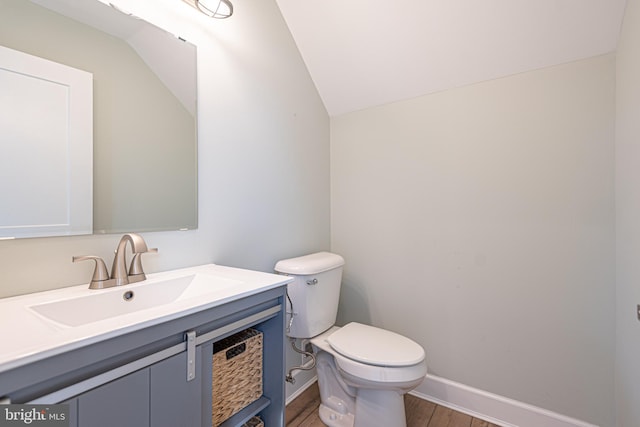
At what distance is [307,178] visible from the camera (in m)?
1.97

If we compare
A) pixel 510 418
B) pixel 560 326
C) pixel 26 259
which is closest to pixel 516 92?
pixel 560 326

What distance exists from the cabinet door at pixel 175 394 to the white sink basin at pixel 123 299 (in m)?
0.21

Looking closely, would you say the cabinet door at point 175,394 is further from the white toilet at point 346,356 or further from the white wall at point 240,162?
the white toilet at point 346,356

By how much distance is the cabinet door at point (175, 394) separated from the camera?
738 mm


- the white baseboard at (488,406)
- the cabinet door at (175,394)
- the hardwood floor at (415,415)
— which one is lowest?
the hardwood floor at (415,415)

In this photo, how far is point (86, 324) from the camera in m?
0.81

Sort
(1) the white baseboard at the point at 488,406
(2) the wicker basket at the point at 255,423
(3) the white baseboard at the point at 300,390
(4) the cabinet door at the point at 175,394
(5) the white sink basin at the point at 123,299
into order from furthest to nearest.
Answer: (3) the white baseboard at the point at 300,390 < (1) the white baseboard at the point at 488,406 < (2) the wicker basket at the point at 255,423 < (5) the white sink basin at the point at 123,299 < (4) the cabinet door at the point at 175,394

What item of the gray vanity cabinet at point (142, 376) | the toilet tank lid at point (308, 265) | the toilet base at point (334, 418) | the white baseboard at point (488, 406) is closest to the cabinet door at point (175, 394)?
the gray vanity cabinet at point (142, 376)

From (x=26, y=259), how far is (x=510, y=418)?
7.29ft

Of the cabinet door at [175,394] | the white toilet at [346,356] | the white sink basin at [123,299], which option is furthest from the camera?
the white toilet at [346,356]

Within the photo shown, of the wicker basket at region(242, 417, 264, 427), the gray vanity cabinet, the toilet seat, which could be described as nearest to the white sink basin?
the gray vanity cabinet

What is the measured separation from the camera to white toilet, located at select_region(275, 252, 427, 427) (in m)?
1.32

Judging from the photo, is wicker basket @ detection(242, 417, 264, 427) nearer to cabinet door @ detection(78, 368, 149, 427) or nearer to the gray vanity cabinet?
the gray vanity cabinet

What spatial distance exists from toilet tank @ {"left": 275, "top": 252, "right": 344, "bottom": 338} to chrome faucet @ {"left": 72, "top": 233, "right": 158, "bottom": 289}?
2.26 ft
